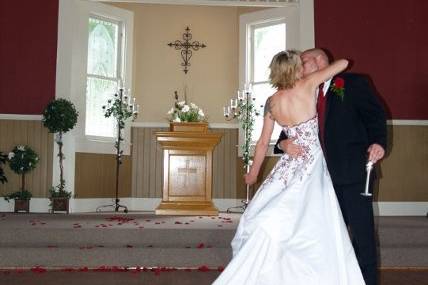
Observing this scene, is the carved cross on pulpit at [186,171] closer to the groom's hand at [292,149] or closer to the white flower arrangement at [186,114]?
the white flower arrangement at [186,114]

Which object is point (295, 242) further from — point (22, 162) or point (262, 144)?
point (22, 162)

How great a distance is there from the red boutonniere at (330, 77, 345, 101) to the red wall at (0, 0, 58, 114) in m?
5.68

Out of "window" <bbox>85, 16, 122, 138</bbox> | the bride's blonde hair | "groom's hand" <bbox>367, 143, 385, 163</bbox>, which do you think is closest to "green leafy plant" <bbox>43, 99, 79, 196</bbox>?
"window" <bbox>85, 16, 122, 138</bbox>

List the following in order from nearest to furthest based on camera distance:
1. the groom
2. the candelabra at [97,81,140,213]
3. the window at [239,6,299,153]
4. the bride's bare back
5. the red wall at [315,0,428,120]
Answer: the bride's bare back → the groom → the red wall at [315,0,428,120] → the candelabra at [97,81,140,213] → the window at [239,6,299,153]

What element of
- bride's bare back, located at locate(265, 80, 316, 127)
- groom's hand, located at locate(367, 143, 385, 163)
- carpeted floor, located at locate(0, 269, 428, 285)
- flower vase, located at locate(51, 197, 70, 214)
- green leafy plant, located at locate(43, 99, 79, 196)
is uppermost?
green leafy plant, located at locate(43, 99, 79, 196)

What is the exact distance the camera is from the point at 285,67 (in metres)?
2.84

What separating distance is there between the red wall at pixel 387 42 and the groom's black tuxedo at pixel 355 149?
4907 mm

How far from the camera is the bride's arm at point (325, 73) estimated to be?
9.48 feet

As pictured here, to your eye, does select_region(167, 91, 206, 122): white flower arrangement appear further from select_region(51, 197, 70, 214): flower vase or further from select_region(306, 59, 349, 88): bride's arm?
select_region(306, 59, 349, 88): bride's arm

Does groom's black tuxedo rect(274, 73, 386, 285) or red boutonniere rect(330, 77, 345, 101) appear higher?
red boutonniere rect(330, 77, 345, 101)

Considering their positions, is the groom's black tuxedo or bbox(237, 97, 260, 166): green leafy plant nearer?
the groom's black tuxedo

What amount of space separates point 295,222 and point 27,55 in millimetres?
6231

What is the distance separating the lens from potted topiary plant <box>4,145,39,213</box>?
748cm

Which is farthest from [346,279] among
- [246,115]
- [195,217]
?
[246,115]
